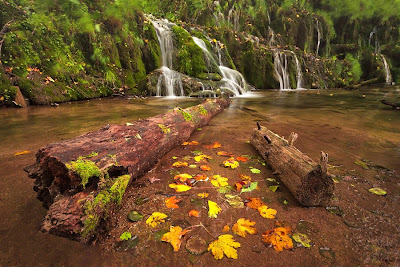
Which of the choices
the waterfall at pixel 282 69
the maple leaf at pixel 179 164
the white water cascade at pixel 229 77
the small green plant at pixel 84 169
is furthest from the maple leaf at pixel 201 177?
the waterfall at pixel 282 69

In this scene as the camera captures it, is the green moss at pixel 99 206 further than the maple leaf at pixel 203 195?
No

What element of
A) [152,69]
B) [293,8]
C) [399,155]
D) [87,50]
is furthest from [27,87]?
[293,8]

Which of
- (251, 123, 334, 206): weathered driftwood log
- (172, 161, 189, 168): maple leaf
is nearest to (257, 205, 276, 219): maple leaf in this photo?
(251, 123, 334, 206): weathered driftwood log

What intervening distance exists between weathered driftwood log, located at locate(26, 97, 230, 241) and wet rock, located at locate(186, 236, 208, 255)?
0.61 meters

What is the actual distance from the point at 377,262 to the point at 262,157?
1.60 meters

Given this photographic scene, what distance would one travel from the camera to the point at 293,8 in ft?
82.6

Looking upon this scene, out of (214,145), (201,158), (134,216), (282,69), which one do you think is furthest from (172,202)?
(282,69)

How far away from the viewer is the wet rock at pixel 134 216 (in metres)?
1.60

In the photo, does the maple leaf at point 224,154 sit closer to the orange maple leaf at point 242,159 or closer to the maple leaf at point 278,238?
the orange maple leaf at point 242,159

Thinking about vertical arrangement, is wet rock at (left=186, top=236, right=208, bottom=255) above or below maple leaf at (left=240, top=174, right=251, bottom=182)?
below

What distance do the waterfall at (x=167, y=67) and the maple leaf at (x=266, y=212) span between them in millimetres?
8858

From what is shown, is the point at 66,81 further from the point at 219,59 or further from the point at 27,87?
the point at 219,59

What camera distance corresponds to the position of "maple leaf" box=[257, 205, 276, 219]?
65.8 inches

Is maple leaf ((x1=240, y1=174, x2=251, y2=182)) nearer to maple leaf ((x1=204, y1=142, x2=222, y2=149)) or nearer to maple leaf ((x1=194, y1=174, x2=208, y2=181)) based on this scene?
maple leaf ((x1=194, y1=174, x2=208, y2=181))
